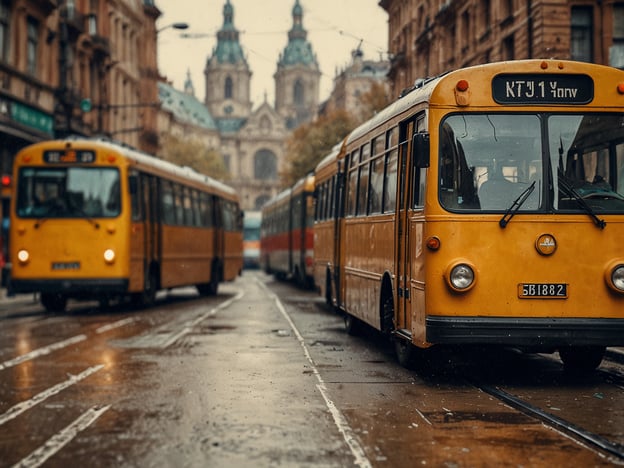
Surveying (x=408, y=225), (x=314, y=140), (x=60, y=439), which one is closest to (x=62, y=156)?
(x=408, y=225)

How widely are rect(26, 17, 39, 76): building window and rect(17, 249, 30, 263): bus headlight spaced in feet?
60.0

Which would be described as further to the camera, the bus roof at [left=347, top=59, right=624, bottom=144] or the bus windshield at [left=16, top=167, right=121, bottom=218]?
the bus windshield at [left=16, top=167, right=121, bottom=218]

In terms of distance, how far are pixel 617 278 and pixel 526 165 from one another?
1345 millimetres

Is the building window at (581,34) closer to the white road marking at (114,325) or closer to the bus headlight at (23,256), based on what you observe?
the white road marking at (114,325)

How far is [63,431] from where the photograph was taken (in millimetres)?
7918

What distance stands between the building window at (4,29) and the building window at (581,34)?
17868 mm

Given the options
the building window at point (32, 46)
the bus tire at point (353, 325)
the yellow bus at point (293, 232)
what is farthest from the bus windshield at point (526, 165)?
the building window at point (32, 46)

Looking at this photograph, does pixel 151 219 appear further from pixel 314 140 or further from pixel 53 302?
pixel 314 140

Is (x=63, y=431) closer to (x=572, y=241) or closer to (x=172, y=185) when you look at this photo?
(x=572, y=241)

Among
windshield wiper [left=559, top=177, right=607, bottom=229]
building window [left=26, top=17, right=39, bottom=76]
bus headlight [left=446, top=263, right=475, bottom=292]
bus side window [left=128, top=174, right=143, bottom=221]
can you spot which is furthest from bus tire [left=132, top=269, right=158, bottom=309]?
building window [left=26, top=17, right=39, bottom=76]

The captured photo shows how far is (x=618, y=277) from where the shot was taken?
1044 centimetres

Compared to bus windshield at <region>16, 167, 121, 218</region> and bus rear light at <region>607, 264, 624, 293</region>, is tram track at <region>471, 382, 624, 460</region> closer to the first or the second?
bus rear light at <region>607, 264, 624, 293</region>

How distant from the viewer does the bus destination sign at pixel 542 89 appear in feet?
34.8

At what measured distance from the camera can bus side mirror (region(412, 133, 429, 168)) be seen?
34.2 feet
